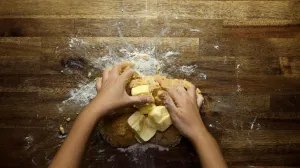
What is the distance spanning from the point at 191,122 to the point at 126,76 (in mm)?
303

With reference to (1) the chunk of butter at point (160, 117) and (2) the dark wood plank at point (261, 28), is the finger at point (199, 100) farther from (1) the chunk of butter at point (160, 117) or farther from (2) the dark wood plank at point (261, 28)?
(2) the dark wood plank at point (261, 28)

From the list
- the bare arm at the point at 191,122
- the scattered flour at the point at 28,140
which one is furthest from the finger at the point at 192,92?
the scattered flour at the point at 28,140

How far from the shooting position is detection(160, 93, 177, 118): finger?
49.7 inches

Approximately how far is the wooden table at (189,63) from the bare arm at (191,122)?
12 cm

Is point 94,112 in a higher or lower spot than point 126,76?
lower

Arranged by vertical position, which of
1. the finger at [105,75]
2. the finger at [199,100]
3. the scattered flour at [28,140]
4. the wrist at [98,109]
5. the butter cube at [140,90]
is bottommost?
the scattered flour at [28,140]

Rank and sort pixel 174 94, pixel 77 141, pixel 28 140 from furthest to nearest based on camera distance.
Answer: pixel 28 140
pixel 174 94
pixel 77 141

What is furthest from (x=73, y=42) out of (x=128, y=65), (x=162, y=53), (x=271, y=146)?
(x=271, y=146)

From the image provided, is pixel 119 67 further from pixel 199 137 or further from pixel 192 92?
pixel 199 137

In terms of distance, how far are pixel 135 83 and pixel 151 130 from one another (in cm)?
19

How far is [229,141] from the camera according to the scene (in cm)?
138

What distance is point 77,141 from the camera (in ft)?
3.85

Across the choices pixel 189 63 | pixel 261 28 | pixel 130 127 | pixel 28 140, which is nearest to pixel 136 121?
pixel 130 127

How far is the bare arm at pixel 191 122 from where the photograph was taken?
1.22 metres
